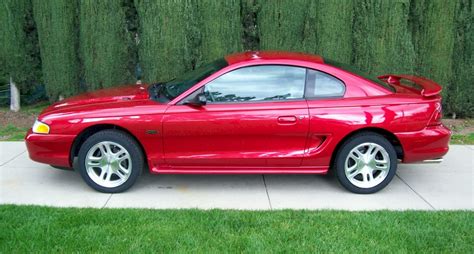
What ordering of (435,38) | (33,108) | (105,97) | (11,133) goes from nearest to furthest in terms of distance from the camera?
(105,97) → (11,133) → (435,38) → (33,108)

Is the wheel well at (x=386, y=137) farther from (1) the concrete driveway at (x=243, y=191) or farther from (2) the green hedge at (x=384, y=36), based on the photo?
(2) the green hedge at (x=384, y=36)

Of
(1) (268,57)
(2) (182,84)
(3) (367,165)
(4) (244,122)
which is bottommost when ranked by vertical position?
(3) (367,165)

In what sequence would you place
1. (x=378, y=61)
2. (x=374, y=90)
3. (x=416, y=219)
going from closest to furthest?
(x=416, y=219)
(x=374, y=90)
(x=378, y=61)

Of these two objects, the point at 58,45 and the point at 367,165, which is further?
the point at 58,45

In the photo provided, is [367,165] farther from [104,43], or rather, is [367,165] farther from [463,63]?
[104,43]

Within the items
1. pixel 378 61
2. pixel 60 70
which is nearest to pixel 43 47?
pixel 60 70

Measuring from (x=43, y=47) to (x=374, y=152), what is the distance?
6129mm

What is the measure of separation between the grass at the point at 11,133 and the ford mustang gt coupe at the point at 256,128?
2.46m

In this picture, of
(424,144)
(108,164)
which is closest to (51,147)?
(108,164)

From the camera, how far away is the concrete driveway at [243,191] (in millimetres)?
4480

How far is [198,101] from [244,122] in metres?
0.51

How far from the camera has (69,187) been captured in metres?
4.88

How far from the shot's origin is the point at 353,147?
4.61m

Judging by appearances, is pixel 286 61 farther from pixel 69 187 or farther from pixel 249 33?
pixel 249 33
